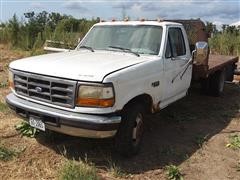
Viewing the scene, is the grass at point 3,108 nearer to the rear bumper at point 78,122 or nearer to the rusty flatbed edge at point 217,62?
the rear bumper at point 78,122

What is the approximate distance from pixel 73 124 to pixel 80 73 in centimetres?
60

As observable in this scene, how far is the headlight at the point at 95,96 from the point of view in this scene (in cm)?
482

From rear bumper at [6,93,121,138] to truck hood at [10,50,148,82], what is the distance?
1.44 ft

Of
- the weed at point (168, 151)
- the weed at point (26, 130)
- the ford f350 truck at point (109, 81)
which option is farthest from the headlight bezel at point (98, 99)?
the weed at point (26, 130)

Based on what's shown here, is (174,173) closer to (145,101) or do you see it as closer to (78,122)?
(145,101)

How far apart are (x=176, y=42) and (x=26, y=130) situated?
2757 mm

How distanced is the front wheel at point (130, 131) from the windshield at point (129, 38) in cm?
114

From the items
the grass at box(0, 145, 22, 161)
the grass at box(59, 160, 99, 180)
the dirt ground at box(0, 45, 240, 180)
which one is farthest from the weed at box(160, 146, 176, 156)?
the grass at box(0, 145, 22, 161)

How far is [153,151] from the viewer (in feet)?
19.2

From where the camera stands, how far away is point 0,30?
768 inches

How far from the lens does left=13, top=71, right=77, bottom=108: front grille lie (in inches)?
195

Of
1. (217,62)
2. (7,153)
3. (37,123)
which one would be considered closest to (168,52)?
(37,123)

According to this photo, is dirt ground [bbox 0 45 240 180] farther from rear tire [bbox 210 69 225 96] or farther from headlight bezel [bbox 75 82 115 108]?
rear tire [bbox 210 69 225 96]

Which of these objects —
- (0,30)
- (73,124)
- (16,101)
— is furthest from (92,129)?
(0,30)
